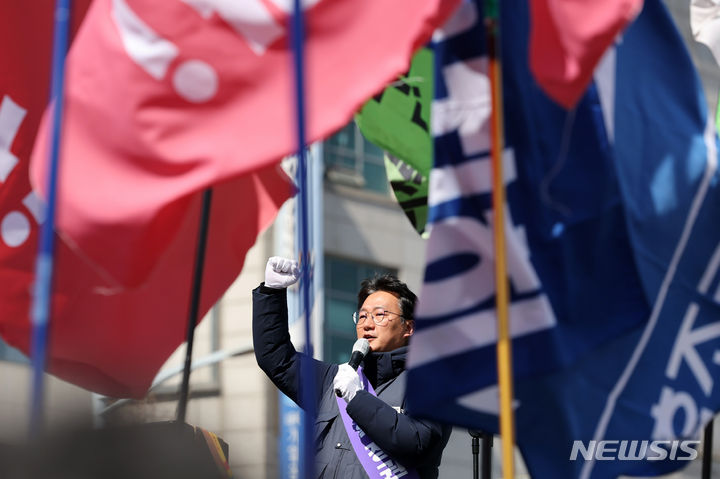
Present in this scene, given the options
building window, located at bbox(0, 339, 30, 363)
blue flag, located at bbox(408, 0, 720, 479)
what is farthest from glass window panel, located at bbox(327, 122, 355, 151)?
building window, located at bbox(0, 339, 30, 363)

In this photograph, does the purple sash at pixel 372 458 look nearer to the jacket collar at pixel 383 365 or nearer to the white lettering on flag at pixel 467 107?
the jacket collar at pixel 383 365

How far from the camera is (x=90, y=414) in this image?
11.9 feet

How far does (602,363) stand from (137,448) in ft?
7.95

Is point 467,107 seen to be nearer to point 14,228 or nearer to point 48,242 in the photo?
point 48,242

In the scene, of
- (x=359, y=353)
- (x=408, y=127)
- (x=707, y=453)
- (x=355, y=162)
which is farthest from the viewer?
(x=355, y=162)

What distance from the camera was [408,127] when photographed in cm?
697

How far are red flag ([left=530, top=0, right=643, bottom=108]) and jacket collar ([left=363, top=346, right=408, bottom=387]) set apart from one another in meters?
1.31

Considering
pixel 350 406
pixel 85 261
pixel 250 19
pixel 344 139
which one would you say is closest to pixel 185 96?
pixel 250 19

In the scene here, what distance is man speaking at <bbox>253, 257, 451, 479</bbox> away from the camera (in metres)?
5.58

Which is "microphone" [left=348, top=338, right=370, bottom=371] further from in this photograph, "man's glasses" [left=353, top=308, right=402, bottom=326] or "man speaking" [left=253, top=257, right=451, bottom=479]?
"man's glasses" [left=353, top=308, right=402, bottom=326]

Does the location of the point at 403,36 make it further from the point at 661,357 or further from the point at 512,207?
the point at 661,357

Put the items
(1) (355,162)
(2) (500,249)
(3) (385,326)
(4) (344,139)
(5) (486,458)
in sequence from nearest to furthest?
(2) (500,249)
(5) (486,458)
(3) (385,326)
(4) (344,139)
(1) (355,162)

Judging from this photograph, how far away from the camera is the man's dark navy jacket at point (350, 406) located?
556cm

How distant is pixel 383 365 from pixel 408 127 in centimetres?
148
